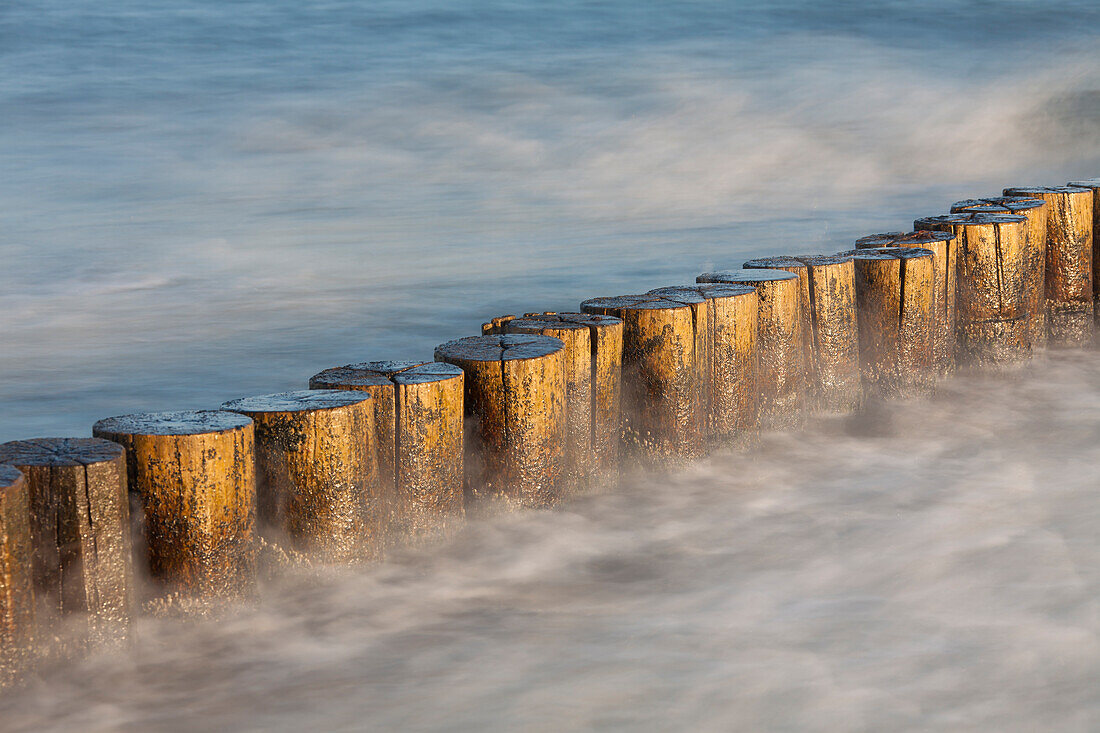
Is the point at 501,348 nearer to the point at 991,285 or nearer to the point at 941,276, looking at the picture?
the point at 941,276

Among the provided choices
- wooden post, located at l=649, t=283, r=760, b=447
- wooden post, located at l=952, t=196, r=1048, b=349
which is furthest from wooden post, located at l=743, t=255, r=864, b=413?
wooden post, located at l=952, t=196, r=1048, b=349

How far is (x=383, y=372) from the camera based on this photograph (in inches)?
149

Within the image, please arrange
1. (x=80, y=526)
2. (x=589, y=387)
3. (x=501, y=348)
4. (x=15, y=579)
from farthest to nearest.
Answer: (x=589, y=387), (x=501, y=348), (x=80, y=526), (x=15, y=579)

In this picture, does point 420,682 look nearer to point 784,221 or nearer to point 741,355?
point 741,355

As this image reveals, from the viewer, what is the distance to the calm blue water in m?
3.23

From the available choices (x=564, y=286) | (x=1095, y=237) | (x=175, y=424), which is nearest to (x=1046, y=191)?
(x=1095, y=237)

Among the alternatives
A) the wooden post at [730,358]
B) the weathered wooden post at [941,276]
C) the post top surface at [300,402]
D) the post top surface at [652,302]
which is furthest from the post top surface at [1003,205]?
the post top surface at [300,402]

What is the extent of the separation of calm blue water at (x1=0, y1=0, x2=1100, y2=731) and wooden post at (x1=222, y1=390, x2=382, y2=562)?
21 cm

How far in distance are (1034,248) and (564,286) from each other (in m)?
4.24

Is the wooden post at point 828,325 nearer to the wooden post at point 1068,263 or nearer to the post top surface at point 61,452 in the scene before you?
the wooden post at point 1068,263

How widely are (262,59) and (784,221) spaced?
12.0m

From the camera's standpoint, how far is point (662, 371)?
14.3 feet

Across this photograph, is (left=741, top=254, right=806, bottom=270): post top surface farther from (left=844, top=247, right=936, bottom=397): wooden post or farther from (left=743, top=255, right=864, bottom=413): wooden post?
(left=844, top=247, right=936, bottom=397): wooden post

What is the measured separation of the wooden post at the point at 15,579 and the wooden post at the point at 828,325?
10.3 feet
